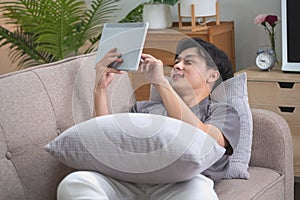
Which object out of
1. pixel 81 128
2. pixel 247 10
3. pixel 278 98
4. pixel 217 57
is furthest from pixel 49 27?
pixel 81 128

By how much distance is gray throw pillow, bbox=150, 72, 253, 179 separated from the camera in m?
2.45

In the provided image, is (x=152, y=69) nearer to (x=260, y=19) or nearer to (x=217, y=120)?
(x=217, y=120)

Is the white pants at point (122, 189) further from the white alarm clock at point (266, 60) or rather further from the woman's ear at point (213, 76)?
the white alarm clock at point (266, 60)

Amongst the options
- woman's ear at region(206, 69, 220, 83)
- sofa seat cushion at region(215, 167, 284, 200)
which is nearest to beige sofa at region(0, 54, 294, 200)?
sofa seat cushion at region(215, 167, 284, 200)

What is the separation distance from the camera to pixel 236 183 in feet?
7.85

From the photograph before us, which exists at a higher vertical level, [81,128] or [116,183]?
[81,128]

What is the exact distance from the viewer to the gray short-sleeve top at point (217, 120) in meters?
2.29

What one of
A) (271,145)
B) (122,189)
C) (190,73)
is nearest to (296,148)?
(271,145)

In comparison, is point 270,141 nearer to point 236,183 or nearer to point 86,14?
point 236,183

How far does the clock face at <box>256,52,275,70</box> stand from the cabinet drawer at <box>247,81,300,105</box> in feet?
0.55

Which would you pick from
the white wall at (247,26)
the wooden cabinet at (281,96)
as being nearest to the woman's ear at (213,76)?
the wooden cabinet at (281,96)

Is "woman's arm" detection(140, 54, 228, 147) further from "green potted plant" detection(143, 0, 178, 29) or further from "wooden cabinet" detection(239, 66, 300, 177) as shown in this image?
"green potted plant" detection(143, 0, 178, 29)

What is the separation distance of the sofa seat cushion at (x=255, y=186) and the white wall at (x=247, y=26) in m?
1.50

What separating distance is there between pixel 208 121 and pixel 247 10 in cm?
177
